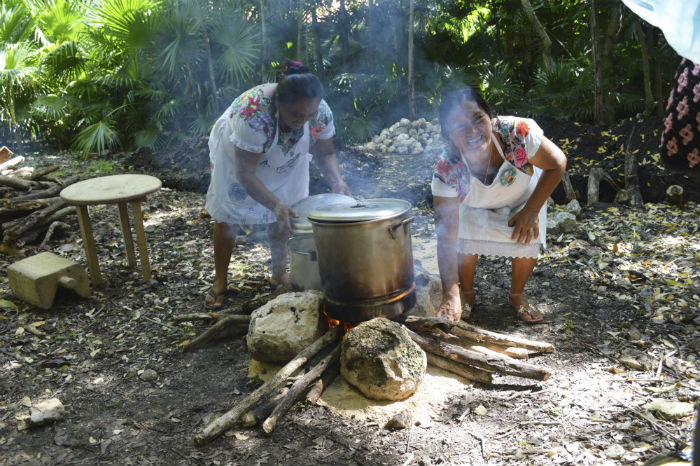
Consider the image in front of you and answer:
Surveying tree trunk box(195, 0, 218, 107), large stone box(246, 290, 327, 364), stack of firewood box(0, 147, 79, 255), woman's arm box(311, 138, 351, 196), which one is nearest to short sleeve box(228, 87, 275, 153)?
woman's arm box(311, 138, 351, 196)

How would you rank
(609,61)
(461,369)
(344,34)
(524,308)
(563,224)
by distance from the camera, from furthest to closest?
(344,34) < (609,61) < (563,224) < (524,308) < (461,369)

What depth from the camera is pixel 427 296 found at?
3.38 m

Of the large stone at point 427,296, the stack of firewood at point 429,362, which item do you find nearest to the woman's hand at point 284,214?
the stack of firewood at point 429,362

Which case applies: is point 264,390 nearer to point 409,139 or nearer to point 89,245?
point 89,245

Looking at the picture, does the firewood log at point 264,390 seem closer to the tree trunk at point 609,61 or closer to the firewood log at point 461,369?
the firewood log at point 461,369

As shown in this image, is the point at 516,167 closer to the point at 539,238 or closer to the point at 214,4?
the point at 539,238

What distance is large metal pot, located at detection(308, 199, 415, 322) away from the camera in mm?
2807

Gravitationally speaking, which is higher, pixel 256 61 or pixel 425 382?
pixel 256 61

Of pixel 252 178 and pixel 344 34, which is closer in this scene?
pixel 252 178

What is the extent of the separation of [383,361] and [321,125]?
1.77 m

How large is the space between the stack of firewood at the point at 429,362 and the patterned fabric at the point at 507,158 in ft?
2.59

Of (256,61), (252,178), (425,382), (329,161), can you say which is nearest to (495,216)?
(425,382)

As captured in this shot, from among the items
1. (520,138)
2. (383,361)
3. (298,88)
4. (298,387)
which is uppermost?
(298,88)

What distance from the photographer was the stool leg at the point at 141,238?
4.15 m
